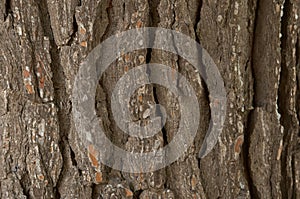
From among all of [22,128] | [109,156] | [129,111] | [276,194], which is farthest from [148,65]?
[276,194]

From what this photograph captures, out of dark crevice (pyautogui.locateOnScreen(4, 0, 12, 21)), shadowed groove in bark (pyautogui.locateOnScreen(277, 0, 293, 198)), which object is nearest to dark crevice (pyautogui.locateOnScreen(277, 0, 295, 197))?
shadowed groove in bark (pyautogui.locateOnScreen(277, 0, 293, 198))

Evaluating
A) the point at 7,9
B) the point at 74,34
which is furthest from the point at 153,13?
the point at 7,9

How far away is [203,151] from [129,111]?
0.67 ft

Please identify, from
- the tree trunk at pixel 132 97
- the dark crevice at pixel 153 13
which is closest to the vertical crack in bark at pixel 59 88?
the tree trunk at pixel 132 97

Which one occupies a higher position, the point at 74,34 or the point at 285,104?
the point at 74,34

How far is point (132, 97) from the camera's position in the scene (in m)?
1.22

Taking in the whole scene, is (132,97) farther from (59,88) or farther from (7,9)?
→ (7,9)

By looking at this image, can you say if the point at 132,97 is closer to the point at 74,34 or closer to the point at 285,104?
the point at 74,34

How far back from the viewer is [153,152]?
4.09ft

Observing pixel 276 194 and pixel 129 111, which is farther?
pixel 276 194

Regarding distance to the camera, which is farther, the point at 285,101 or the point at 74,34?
the point at 285,101

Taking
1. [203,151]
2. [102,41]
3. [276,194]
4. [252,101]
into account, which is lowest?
[276,194]

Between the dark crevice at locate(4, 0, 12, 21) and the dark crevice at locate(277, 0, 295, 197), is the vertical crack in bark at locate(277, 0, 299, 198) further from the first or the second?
the dark crevice at locate(4, 0, 12, 21)

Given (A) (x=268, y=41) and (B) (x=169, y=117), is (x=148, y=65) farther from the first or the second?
(A) (x=268, y=41)
